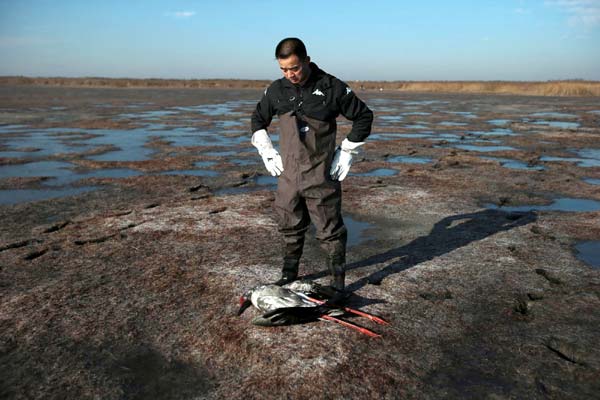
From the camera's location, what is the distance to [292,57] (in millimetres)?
3334

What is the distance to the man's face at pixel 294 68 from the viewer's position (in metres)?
3.35

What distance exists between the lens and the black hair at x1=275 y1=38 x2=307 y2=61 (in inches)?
131

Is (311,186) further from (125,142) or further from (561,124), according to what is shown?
(561,124)

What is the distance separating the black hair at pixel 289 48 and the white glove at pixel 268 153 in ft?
2.44

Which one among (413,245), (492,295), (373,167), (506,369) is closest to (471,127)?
(373,167)

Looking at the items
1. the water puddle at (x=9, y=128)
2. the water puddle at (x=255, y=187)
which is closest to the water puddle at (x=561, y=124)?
the water puddle at (x=255, y=187)

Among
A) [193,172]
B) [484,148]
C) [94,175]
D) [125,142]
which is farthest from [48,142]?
[484,148]

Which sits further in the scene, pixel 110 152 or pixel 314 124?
pixel 110 152

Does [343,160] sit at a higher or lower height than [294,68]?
lower

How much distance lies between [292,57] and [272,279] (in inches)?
80.5

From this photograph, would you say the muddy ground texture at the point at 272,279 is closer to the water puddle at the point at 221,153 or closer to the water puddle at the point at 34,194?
the water puddle at the point at 34,194

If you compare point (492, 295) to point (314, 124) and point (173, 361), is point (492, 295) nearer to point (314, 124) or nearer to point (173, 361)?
point (314, 124)

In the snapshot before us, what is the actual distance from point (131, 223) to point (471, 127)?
17.5 m

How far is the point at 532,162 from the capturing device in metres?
11.2
